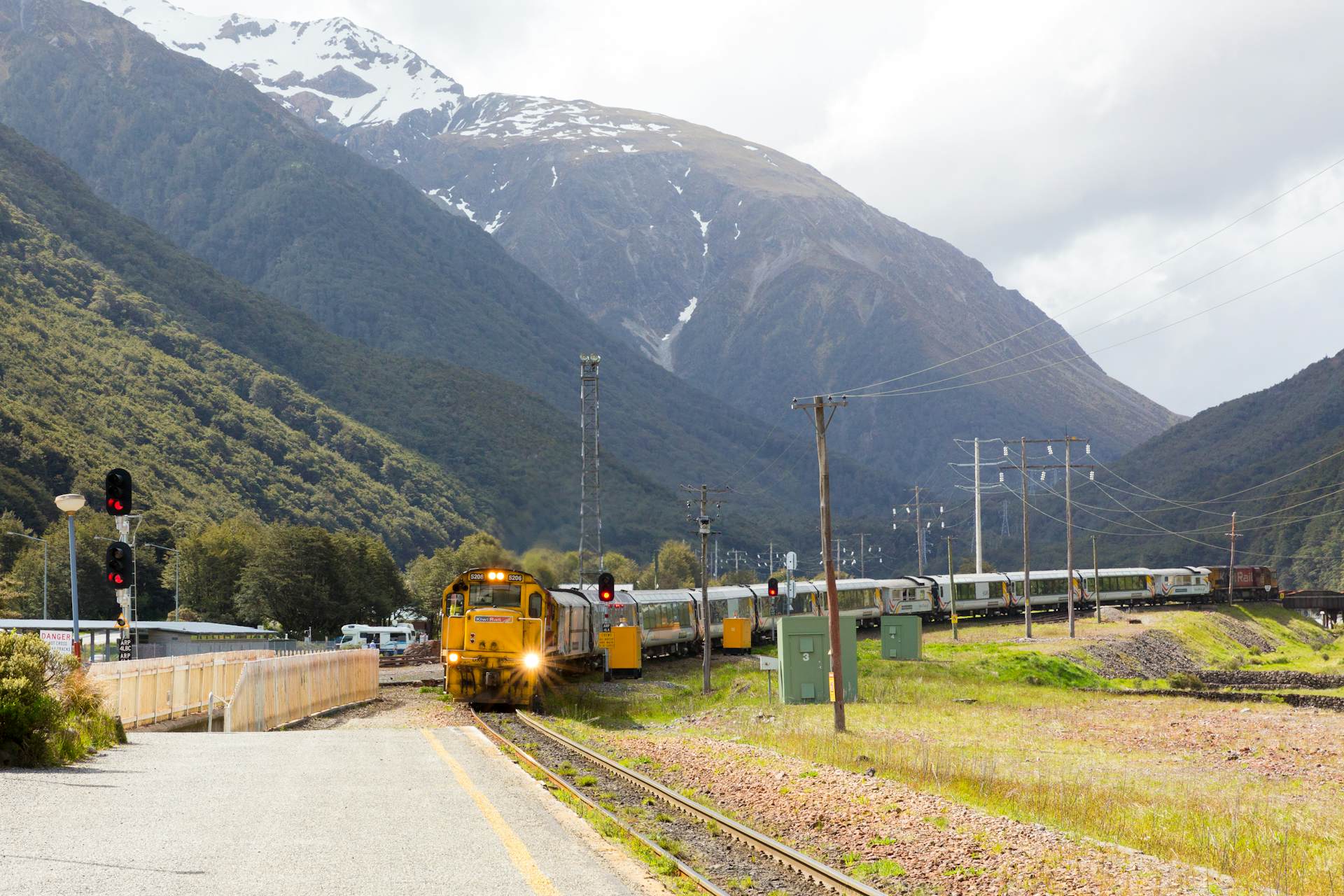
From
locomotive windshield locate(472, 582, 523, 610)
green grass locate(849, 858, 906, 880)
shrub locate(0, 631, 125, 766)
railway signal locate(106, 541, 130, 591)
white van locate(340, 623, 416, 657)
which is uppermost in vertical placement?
railway signal locate(106, 541, 130, 591)

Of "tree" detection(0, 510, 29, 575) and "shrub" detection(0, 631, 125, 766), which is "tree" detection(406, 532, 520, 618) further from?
"shrub" detection(0, 631, 125, 766)

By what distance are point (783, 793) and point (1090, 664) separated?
178 feet

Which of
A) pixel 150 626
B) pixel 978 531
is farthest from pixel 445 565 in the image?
pixel 978 531

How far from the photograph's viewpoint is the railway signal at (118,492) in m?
25.2

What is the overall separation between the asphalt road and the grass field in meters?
7.46

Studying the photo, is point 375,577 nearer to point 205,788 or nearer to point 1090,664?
point 1090,664

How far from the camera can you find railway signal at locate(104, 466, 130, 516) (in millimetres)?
25156

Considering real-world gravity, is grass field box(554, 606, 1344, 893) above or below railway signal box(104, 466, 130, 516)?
below

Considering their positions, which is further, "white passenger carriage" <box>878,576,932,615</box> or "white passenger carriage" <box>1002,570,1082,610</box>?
"white passenger carriage" <box>1002,570,1082,610</box>

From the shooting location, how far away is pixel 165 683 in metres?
31.2

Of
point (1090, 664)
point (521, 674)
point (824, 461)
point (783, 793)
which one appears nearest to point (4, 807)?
point (783, 793)

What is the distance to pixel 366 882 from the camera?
12219 mm

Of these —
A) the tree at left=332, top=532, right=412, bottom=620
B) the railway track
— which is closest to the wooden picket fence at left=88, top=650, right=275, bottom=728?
the railway track

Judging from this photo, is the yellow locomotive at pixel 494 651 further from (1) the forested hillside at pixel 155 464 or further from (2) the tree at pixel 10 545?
(1) the forested hillside at pixel 155 464
